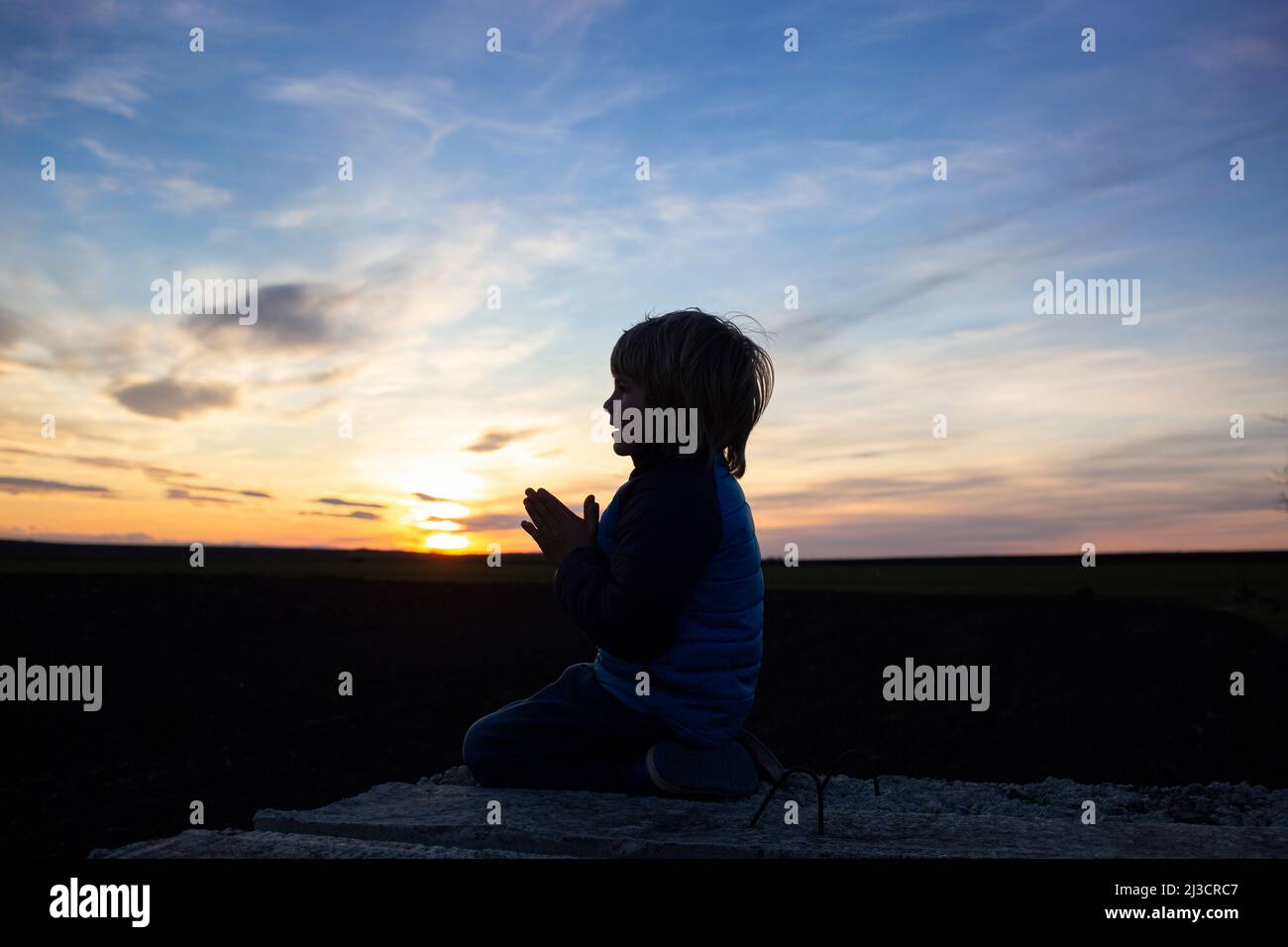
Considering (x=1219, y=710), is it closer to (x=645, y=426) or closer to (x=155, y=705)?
(x=645, y=426)

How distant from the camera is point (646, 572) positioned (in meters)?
3.59

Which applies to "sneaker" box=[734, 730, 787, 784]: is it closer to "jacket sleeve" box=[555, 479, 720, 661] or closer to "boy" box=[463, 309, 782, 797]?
"boy" box=[463, 309, 782, 797]

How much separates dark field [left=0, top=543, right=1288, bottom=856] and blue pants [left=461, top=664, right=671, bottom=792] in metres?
3.94

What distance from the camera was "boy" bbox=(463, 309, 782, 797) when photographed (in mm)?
3674

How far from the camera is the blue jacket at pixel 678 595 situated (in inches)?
143

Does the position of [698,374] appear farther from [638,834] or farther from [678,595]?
[638,834]

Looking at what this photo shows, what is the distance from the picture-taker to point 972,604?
25.5 m

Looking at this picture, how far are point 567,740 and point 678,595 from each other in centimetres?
93

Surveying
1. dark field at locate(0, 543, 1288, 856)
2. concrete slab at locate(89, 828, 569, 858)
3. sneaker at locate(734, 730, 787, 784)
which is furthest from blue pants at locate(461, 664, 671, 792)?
dark field at locate(0, 543, 1288, 856)

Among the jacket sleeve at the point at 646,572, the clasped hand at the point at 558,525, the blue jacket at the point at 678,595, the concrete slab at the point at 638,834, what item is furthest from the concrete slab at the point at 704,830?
the clasped hand at the point at 558,525

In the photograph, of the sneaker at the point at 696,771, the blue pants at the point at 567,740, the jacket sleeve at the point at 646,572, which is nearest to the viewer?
the jacket sleeve at the point at 646,572

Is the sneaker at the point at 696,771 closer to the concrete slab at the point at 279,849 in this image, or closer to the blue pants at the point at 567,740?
the blue pants at the point at 567,740
